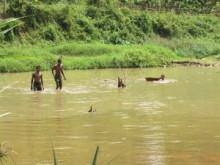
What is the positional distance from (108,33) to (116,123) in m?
27.2

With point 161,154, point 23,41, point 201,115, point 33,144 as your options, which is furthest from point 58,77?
point 23,41

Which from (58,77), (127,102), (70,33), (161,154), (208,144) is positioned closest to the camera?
(161,154)

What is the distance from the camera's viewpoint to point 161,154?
8.96 metres

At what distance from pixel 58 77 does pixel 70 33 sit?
18514mm

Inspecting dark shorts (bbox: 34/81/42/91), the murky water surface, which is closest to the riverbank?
the murky water surface

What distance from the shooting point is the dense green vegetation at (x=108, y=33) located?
32.9 metres

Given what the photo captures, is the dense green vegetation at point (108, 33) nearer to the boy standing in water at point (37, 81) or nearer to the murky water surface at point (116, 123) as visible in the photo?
the boy standing in water at point (37, 81)

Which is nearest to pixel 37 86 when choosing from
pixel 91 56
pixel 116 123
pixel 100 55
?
pixel 116 123

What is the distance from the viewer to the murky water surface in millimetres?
9000

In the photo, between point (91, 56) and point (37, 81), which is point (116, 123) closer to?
point (37, 81)

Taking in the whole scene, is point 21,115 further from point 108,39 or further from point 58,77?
point 108,39

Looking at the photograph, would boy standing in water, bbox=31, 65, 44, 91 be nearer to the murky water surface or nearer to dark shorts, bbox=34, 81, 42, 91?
dark shorts, bbox=34, 81, 42, 91

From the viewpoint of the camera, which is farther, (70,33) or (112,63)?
(70,33)

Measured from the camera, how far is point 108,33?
129 ft
